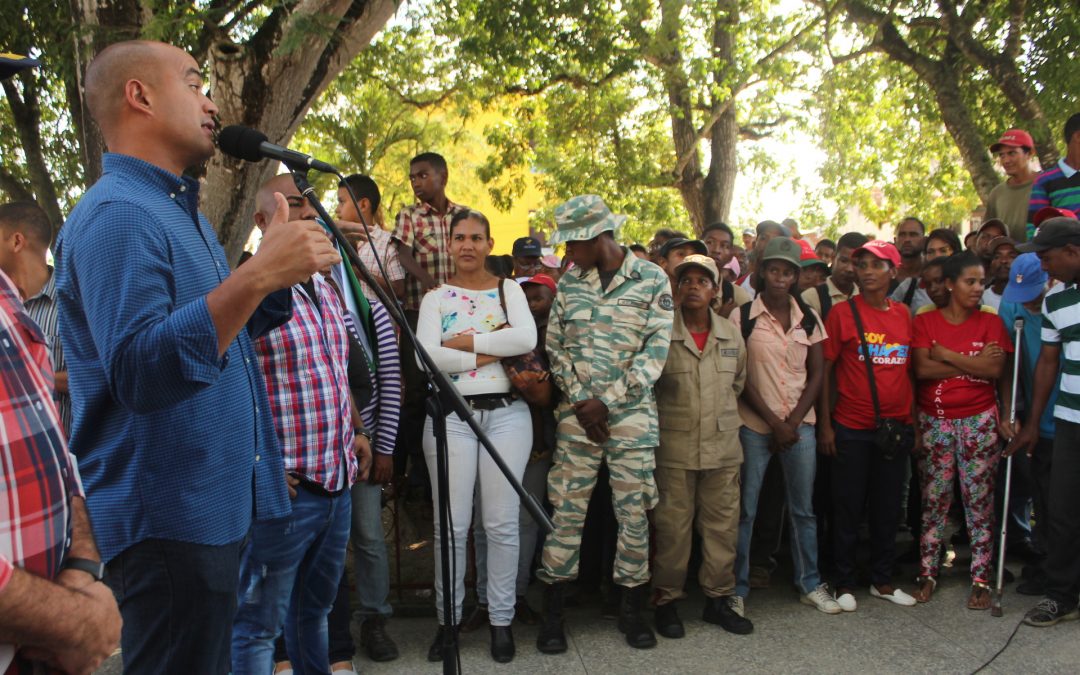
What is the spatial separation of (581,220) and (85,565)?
3561 mm

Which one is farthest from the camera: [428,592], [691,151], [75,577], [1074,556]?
[691,151]

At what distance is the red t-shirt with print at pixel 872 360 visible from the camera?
5309mm

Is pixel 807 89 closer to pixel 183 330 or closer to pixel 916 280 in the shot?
pixel 916 280

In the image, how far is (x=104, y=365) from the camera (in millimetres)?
1982

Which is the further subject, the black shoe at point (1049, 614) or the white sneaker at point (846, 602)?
the white sneaker at point (846, 602)

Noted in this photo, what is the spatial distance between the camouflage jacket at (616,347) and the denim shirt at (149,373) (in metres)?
2.56

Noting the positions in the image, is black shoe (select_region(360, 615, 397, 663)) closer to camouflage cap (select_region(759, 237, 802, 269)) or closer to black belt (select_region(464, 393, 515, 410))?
black belt (select_region(464, 393, 515, 410))

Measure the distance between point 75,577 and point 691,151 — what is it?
12.8m

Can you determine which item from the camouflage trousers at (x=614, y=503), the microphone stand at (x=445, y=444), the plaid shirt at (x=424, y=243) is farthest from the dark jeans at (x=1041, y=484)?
the microphone stand at (x=445, y=444)

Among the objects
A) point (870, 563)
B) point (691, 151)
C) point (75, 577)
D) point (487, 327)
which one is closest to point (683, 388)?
point (487, 327)

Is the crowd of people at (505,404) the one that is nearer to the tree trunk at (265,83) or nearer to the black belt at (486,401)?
the black belt at (486,401)

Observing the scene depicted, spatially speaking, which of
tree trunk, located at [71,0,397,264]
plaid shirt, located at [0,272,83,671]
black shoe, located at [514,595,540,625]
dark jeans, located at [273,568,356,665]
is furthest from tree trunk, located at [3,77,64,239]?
plaid shirt, located at [0,272,83,671]

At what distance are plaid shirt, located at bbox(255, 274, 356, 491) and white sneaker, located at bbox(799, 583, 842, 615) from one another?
327cm

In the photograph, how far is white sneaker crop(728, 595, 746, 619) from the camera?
5008 mm
